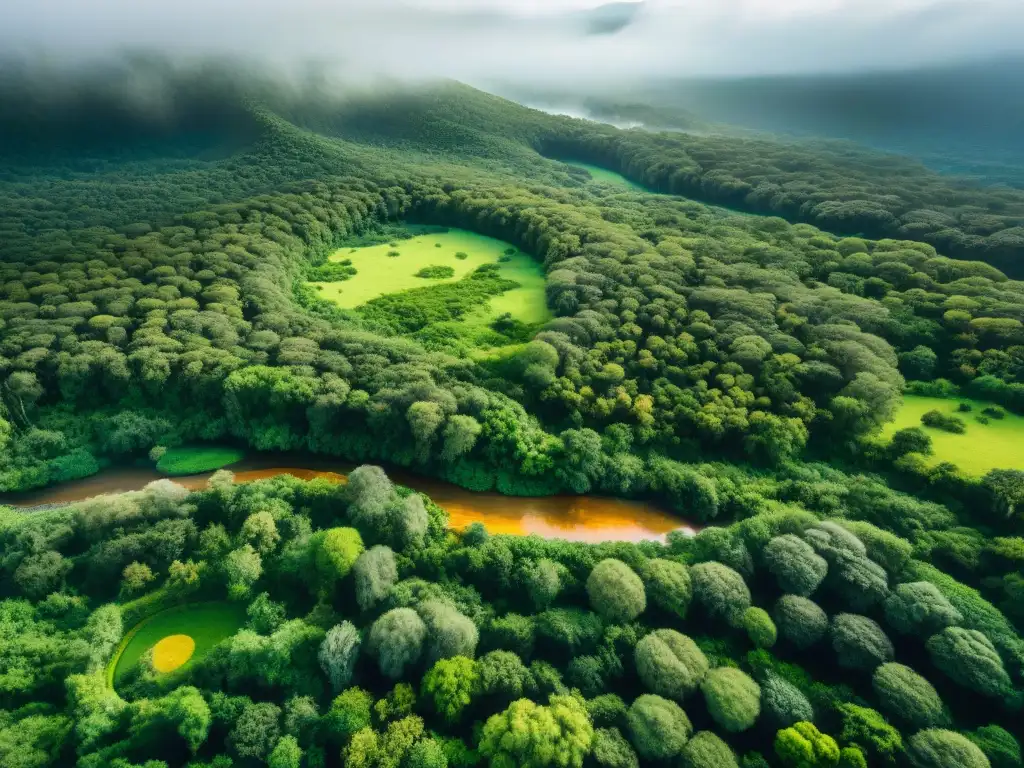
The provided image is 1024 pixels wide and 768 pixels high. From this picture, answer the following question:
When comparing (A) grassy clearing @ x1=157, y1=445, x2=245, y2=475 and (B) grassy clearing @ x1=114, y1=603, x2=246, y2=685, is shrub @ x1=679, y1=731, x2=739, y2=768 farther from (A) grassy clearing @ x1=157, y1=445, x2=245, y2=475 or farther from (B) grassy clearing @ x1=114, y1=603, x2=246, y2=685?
(A) grassy clearing @ x1=157, y1=445, x2=245, y2=475

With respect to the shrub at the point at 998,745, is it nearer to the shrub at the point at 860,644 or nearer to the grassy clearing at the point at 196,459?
the shrub at the point at 860,644

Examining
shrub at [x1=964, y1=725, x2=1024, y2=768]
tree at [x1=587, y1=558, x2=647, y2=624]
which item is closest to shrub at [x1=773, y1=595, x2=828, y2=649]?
shrub at [x1=964, y1=725, x2=1024, y2=768]

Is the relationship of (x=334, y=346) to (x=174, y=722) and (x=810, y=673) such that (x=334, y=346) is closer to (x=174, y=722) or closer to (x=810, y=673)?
(x=174, y=722)

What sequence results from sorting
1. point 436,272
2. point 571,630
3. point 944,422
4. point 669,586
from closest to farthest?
point 571,630 < point 669,586 < point 944,422 < point 436,272

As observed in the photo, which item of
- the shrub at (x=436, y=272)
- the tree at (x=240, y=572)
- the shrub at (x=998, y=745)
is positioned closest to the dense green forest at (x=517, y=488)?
the shrub at (x=998, y=745)

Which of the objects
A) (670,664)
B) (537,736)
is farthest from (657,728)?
(537,736)

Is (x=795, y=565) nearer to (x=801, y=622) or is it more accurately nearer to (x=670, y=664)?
(x=801, y=622)
